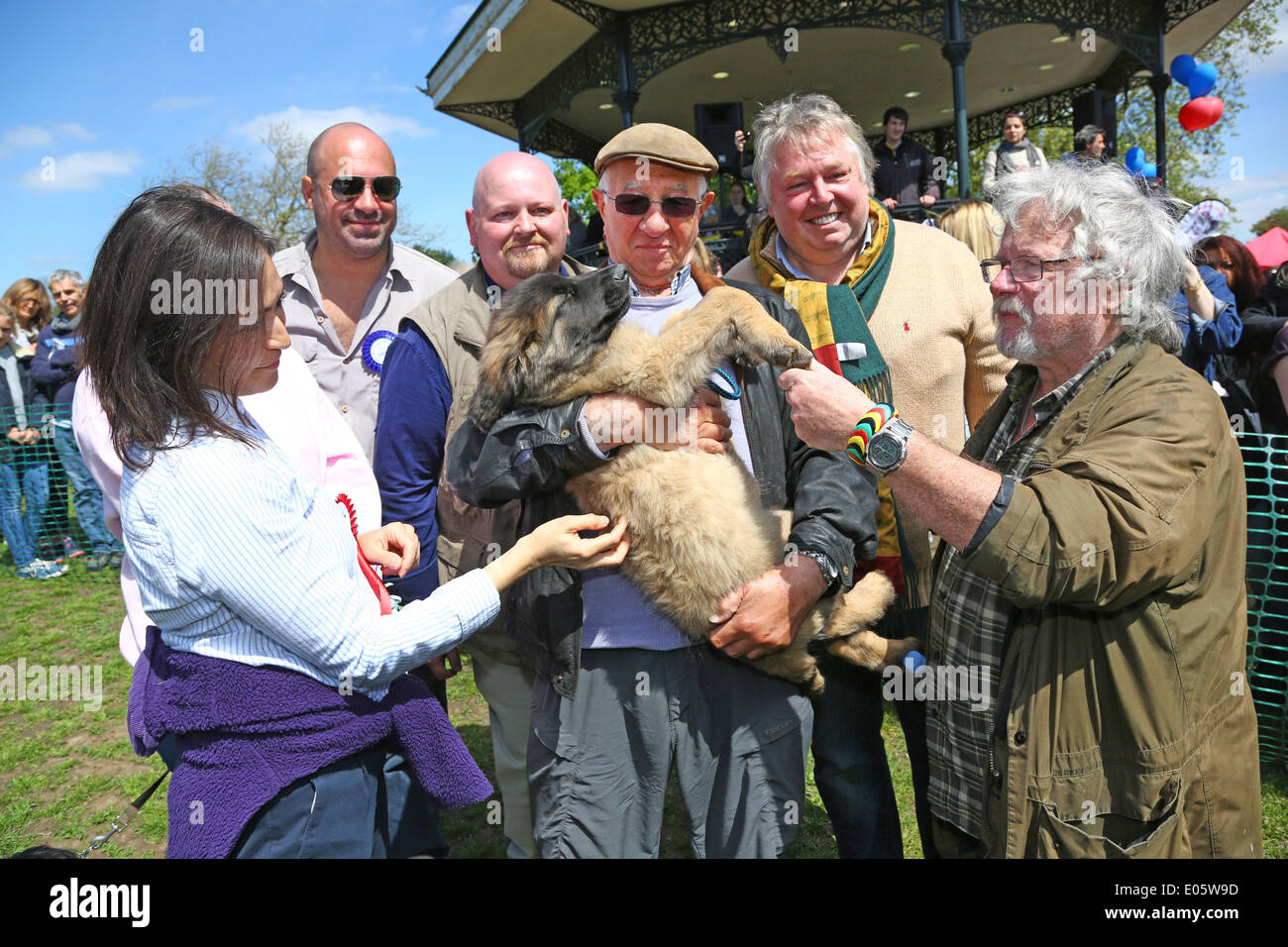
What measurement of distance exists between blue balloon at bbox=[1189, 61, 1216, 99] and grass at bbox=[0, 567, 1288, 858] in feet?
51.0

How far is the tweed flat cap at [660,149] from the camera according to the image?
2602 millimetres

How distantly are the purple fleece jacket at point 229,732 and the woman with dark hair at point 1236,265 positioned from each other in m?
6.66

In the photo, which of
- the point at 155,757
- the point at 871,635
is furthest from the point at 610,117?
the point at 871,635

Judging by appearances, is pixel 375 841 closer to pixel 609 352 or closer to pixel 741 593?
pixel 741 593

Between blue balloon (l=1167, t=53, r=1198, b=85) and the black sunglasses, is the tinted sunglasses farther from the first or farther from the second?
blue balloon (l=1167, t=53, r=1198, b=85)

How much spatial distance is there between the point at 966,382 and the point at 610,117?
1851 centimetres

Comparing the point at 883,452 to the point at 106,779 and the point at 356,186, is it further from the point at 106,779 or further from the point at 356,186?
the point at 106,779

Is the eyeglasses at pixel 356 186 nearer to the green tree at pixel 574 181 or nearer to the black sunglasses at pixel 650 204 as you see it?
the black sunglasses at pixel 650 204

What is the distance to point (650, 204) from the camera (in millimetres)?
2654

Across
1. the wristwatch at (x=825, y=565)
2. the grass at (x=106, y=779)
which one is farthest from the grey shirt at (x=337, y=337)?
the grass at (x=106, y=779)

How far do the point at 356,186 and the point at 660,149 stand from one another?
1843 mm

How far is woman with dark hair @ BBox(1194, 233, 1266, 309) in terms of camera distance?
5.98m

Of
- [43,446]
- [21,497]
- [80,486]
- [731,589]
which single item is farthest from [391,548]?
[21,497]

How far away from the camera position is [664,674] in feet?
7.95
